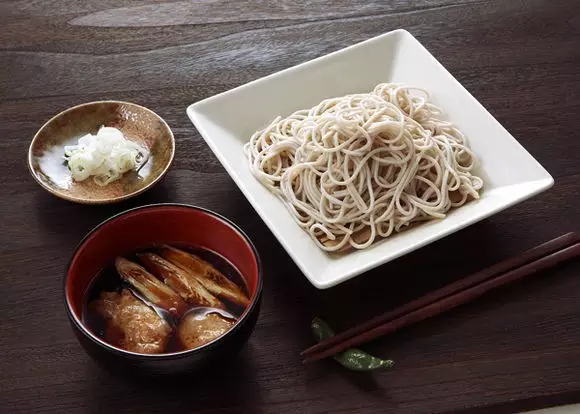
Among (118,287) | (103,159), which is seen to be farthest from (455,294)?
(103,159)

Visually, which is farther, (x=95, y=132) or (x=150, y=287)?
(x=95, y=132)

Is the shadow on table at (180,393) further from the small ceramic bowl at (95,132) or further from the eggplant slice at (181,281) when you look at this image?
the small ceramic bowl at (95,132)

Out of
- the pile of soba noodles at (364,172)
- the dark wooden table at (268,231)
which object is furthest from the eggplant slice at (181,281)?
the pile of soba noodles at (364,172)

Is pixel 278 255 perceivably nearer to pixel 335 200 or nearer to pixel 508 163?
pixel 335 200

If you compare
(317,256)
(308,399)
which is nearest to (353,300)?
(317,256)

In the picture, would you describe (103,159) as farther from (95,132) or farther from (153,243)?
(153,243)

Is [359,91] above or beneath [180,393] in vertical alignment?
above
